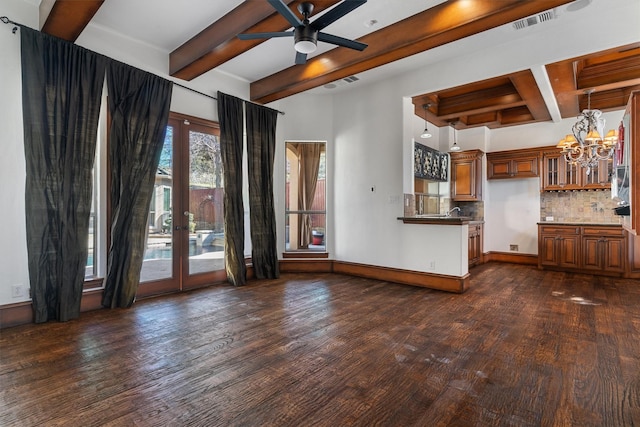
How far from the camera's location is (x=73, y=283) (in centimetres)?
339

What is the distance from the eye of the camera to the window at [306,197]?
19.7 ft

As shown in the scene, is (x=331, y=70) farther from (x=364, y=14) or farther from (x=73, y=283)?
(x=73, y=283)

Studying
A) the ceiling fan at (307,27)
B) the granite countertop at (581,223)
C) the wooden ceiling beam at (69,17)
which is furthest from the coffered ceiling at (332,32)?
the granite countertop at (581,223)

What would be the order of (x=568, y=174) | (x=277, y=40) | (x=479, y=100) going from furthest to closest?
1. (x=568, y=174)
2. (x=479, y=100)
3. (x=277, y=40)

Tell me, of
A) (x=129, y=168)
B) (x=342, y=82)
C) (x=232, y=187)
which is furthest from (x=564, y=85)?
(x=129, y=168)

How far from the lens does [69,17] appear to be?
2.97m

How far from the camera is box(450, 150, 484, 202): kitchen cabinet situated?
7.04 m

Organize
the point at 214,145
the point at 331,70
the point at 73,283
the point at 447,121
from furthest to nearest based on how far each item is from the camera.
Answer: the point at 447,121, the point at 214,145, the point at 331,70, the point at 73,283

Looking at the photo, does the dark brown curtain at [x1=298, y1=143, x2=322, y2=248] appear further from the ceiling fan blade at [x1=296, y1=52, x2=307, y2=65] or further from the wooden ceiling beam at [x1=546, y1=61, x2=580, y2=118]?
the wooden ceiling beam at [x1=546, y1=61, x2=580, y2=118]

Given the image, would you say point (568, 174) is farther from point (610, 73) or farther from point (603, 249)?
point (610, 73)

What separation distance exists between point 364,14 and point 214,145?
2.77 m

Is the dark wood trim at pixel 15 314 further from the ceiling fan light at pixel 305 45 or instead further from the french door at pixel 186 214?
the ceiling fan light at pixel 305 45

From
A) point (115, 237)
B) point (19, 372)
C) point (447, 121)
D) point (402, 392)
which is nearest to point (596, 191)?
point (447, 121)

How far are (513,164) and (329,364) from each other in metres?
6.54
